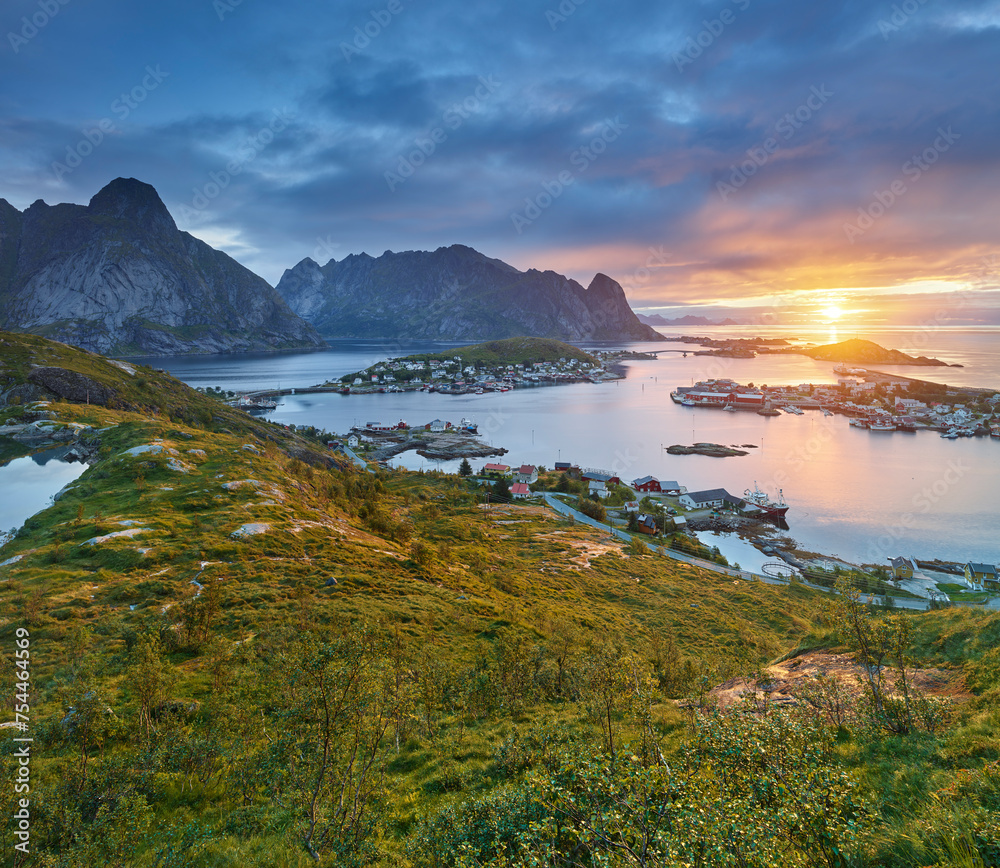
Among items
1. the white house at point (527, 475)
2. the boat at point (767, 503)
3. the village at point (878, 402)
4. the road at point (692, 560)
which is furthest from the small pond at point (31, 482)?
the village at point (878, 402)

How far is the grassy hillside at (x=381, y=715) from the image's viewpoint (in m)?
6.26

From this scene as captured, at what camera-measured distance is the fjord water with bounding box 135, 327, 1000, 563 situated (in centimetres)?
5547

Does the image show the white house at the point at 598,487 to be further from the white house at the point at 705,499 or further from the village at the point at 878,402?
the village at the point at 878,402

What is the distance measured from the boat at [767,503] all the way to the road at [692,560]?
16919mm

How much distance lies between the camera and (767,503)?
61906 millimetres

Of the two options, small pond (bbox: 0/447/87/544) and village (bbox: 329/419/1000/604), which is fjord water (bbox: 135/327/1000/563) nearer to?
village (bbox: 329/419/1000/604)

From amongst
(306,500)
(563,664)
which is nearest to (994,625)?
(563,664)

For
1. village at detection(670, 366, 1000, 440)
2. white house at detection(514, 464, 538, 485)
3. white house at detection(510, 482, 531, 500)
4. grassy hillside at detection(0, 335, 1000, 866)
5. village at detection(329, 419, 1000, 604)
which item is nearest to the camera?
grassy hillside at detection(0, 335, 1000, 866)

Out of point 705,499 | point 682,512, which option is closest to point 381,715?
point 682,512

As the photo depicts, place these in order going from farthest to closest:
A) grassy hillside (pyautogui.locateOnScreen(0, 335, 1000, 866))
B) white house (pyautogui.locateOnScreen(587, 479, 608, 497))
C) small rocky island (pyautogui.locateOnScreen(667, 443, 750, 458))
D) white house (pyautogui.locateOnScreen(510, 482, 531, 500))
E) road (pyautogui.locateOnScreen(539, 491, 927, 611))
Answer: small rocky island (pyautogui.locateOnScreen(667, 443, 750, 458)) < white house (pyautogui.locateOnScreen(587, 479, 608, 497)) < white house (pyautogui.locateOnScreen(510, 482, 531, 500)) < road (pyautogui.locateOnScreen(539, 491, 927, 611)) < grassy hillside (pyautogui.locateOnScreen(0, 335, 1000, 866))

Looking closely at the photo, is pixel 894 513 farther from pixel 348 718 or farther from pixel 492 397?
pixel 492 397

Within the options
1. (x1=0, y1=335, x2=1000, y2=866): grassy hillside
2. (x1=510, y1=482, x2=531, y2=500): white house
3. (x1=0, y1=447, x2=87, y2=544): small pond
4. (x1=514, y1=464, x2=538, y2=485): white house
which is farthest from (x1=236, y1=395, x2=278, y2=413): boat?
(x1=0, y1=335, x2=1000, y2=866): grassy hillside

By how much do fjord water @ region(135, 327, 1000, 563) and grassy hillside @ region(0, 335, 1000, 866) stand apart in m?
34.3

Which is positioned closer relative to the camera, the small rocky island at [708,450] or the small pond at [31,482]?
the small pond at [31,482]
